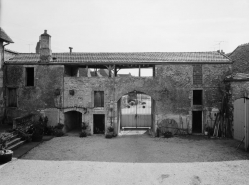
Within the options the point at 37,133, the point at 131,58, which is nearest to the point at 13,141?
the point at 37,133

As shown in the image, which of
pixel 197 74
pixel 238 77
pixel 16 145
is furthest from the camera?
pixel 197 74

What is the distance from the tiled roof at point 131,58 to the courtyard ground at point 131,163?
662 cm

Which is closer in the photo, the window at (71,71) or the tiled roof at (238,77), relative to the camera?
the tiled roof at (238,77)

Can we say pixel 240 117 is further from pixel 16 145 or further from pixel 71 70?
pixel 16 145

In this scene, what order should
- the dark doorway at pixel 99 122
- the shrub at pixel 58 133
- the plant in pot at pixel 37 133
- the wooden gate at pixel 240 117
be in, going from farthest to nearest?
the dark doorway at pixel 99 122 < the shrub at pixel 58 133 < the plant in pot at pixel 37 133 < the wooden gate at pixel 240 117

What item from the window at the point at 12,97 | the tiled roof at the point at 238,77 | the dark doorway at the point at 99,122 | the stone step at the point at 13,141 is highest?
the tiled roof at the point at 238,77

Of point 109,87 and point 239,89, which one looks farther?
point 109,87

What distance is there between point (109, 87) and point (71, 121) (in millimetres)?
5476

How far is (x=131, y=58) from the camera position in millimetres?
16531

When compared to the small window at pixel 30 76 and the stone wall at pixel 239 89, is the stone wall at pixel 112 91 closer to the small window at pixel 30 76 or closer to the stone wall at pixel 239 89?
the small window at pixel 30 76

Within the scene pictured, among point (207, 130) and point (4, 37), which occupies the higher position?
point (4, 37)

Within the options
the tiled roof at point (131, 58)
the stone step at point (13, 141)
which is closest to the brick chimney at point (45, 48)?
the tiled roof at point (131, 58)

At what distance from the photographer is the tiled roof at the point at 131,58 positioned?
15883 millimetres

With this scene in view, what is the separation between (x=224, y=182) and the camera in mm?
7773
